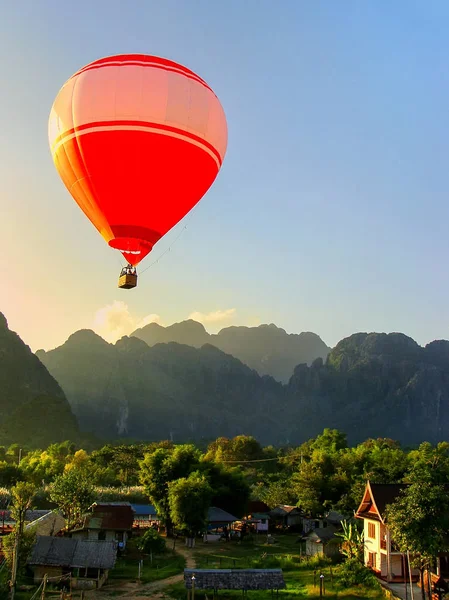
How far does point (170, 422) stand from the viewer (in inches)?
6166

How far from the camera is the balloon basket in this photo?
59.2 feet

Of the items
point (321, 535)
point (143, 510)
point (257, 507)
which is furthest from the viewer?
point (257, 507)

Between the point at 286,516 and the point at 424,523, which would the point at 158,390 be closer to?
the point at 286,516

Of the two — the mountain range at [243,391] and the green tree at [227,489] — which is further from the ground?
the mountain range at [243,391]

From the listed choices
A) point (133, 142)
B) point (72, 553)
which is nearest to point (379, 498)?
point (72, 553)

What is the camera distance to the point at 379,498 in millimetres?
22922

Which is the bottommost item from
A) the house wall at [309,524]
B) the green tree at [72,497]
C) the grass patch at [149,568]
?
the grass patch at [149,568]

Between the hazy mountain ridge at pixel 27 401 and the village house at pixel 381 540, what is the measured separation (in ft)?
301

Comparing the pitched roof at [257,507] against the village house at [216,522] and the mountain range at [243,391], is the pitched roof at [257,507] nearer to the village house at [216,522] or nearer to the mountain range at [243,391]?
the village house at [216,522]

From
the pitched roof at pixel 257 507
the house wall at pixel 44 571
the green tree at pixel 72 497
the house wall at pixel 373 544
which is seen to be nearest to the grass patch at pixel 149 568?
the house wall at pixel 44 571

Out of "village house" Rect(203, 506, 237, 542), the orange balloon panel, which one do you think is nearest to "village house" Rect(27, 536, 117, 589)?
the orange balloon panel

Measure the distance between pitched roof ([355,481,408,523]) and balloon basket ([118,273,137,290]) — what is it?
44.5 ft

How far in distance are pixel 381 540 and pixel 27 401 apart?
4372 inches

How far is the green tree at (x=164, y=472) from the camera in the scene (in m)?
38.9
